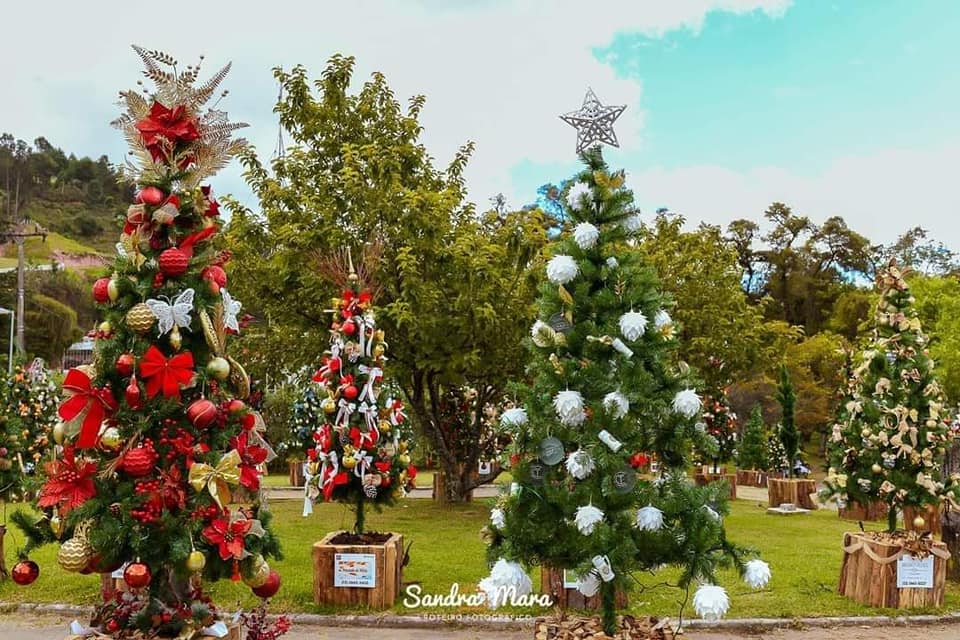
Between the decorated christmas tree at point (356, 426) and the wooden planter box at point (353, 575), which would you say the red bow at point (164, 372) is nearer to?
the wooden planter box at point (353, 575)

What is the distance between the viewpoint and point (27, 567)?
4.60 meters

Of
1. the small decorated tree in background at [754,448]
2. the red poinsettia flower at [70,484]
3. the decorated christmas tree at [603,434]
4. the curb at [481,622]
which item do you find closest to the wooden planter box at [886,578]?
the curb at [481,622]

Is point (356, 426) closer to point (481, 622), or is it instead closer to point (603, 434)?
point (481, 622)

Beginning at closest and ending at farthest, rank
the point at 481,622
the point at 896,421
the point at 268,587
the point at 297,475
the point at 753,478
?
the point at 268,587 → the point at 481,622 → the point at 896,421 → the point at 297,475 → the point at 753,478

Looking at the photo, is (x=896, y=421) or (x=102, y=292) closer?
(x=102, y=292)

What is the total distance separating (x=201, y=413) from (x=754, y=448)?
23.7m

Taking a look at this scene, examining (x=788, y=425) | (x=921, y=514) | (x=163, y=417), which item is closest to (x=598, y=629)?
(x=163, y=417)

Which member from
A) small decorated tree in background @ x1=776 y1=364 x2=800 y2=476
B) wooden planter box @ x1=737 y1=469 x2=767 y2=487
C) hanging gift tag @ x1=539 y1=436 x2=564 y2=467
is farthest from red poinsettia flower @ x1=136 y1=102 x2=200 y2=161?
wooden planter box @ x1=737 y1=469 x2=767 y2=487

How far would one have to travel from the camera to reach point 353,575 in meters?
8.09

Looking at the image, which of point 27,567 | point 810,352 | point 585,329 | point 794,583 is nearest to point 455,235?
point 794,583

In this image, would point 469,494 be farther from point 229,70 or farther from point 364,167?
point 229,70

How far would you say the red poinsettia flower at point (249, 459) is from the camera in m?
4.73

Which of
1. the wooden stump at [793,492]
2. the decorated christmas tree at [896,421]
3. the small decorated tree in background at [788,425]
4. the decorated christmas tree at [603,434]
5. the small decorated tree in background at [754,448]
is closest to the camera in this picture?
the decorated christmas tree at [603,434]

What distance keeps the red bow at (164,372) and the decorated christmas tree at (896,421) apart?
7338 millimetres
